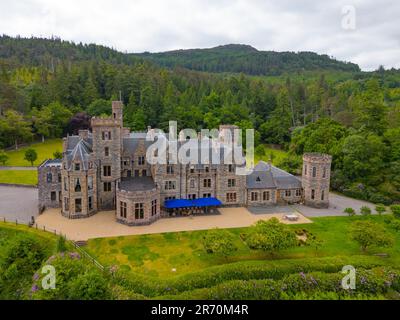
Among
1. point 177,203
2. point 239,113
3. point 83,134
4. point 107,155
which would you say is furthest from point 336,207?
point 239,113

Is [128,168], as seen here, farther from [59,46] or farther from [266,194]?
[59,46]

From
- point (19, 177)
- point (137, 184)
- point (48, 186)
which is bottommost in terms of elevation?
point (19, 177)

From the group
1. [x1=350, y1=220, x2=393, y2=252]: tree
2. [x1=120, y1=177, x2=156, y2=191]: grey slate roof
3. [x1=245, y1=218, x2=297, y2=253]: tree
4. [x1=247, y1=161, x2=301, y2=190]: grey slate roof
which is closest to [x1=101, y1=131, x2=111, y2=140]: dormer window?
[x1=120, y1=177, x2=156, y2=191]: grey slate roof

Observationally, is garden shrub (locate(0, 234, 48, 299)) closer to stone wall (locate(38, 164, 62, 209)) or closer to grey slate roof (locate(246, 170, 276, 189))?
stone wall (locate(38, 164, 62, 209))

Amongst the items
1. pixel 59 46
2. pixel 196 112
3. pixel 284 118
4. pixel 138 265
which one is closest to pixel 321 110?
pixel 284 118

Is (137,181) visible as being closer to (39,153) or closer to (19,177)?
(19,177)

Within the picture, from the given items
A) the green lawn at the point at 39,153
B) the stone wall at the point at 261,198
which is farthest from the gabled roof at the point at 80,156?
the green lawn at the point at 39,153
